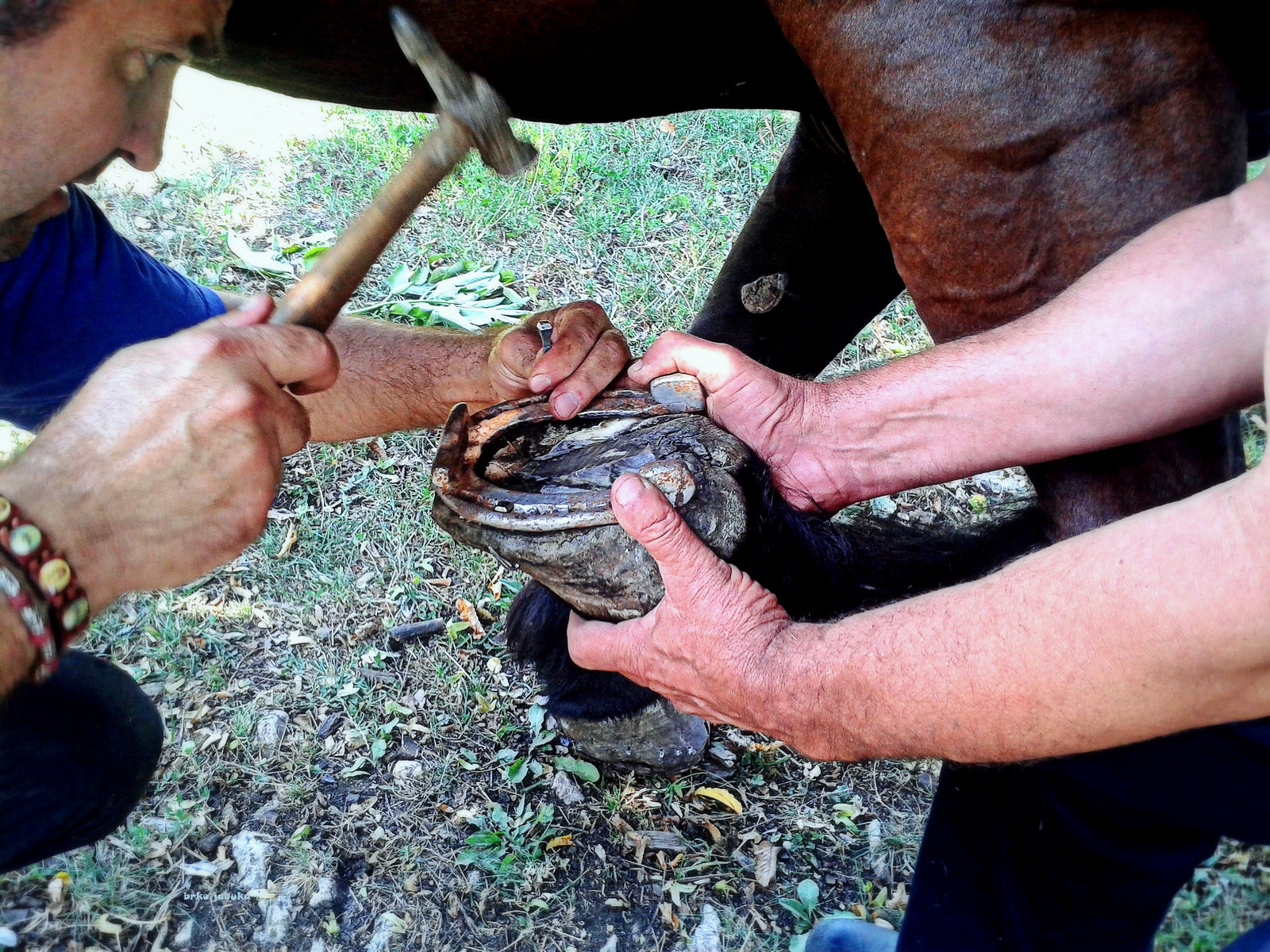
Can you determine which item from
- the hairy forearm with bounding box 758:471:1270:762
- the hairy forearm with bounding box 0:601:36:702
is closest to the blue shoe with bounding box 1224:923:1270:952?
the hairy forearm with bounding box 758:471:1270:762

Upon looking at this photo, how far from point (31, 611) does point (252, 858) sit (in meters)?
1.21

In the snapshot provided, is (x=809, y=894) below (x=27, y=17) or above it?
below

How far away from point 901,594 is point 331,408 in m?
1.42

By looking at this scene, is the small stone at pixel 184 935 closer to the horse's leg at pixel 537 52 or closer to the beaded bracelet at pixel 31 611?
the beaded bracelet at pixel 31 611

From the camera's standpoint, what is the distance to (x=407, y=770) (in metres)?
2.51

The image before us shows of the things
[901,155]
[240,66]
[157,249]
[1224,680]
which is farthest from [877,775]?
[157,249]

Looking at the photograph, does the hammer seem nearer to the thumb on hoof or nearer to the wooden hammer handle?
the wooden hammer handle

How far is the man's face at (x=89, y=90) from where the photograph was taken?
1.35 metres

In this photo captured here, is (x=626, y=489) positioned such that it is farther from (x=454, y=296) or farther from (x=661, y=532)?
(x=454, y=296)

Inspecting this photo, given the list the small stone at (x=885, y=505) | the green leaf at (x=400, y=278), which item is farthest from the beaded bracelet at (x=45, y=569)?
the small stone at (x=885, y=505)

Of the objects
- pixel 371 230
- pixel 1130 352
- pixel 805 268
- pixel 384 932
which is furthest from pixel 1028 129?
pixel 384 932

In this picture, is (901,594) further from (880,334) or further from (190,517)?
(880,334)

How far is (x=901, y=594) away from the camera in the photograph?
200 cm

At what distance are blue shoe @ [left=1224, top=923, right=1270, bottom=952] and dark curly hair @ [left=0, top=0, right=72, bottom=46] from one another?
92.6 inches
